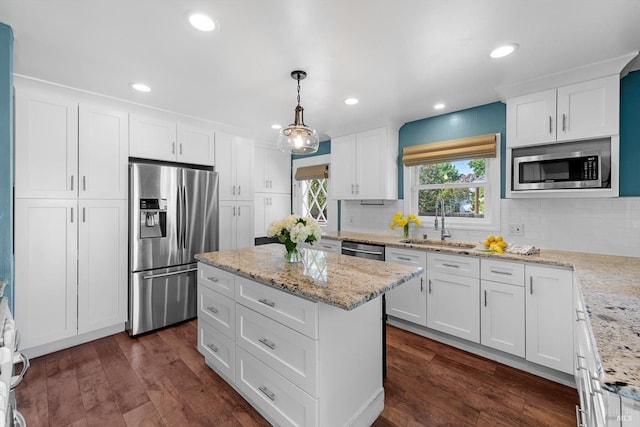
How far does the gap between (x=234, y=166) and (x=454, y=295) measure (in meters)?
3.08

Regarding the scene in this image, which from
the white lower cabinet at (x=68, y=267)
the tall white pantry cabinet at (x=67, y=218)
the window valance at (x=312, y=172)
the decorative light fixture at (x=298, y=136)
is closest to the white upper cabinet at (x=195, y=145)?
the tall white pantry cabinet at (x=67, y=218)

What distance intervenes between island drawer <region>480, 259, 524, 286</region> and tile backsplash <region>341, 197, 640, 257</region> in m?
0.63

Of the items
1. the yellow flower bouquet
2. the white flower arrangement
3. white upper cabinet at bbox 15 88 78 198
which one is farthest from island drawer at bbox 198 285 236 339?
the yellow flower bouquet

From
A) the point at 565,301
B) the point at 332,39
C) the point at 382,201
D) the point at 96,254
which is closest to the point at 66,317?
the point at 96,254

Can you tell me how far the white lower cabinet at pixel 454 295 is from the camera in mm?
2486

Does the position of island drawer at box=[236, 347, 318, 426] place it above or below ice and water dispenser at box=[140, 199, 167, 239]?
below

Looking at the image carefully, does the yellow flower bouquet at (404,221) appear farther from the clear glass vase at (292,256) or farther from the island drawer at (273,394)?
the island drawer at (273,394)

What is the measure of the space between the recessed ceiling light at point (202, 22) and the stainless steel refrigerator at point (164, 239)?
1761 millimetres

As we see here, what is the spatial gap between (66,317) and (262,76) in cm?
282

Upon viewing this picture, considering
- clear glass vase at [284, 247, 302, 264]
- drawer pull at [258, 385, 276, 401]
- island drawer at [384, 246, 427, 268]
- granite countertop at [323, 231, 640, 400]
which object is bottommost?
drawer pull at [258, 385, 276, 401]

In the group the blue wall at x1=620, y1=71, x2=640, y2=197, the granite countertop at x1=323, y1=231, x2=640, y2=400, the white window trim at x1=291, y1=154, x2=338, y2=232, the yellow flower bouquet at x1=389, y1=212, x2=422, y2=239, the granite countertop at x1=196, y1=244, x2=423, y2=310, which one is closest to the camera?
the granite countertop at x1=323, y1=231, x2=640, y2=400

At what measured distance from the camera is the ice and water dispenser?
2.94 m

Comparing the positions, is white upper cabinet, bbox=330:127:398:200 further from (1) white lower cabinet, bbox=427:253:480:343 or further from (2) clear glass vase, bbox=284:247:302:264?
(2) clear glass vase, bbox=284:247:302:264

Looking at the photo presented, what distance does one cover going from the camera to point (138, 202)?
9.50 feet
